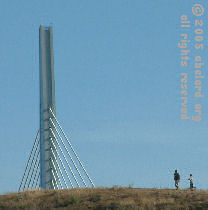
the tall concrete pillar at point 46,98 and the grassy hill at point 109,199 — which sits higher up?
the tall concrete pillar at point 46,98

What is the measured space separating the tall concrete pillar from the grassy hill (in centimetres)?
1354

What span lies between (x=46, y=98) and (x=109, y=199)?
953 inches

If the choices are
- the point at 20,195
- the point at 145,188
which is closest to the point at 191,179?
the point at 145,188

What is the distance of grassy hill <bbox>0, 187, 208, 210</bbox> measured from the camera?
138ft

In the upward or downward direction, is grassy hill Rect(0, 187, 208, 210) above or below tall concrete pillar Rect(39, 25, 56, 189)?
below

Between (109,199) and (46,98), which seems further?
(46,98)

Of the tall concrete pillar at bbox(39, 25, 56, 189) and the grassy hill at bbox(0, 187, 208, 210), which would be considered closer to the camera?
the grassy hill at bbox(0, 187, 208, 210)

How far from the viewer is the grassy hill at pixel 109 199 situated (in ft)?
138

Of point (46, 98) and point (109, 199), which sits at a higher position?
point (46, 98)

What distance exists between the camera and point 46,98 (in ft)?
→ 219

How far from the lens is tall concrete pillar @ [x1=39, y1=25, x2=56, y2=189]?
63.8 m

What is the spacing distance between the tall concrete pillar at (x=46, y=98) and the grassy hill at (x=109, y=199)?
1354cm

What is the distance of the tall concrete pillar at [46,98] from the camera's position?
6384cm

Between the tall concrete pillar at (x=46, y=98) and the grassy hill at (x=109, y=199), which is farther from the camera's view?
the tall concrete pillar at (x=46, y=98)
